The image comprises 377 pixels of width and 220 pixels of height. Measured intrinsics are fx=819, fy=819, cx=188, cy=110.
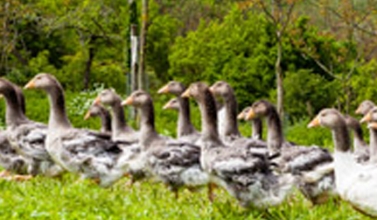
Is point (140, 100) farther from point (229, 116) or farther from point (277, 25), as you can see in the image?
point (277, 25)

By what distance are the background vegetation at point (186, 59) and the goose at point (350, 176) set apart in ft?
3.48

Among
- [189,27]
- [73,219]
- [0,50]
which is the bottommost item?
[73,219]

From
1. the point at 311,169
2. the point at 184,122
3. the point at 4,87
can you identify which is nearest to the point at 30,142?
the point at 4,87

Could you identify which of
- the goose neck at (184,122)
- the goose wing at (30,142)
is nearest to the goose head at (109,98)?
the goose neck at (184,122)

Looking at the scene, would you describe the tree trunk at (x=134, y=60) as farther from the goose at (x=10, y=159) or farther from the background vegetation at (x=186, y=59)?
the goose at (x=10, y=159)

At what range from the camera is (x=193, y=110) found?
27.5 meters

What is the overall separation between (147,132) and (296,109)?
21397 millimetres

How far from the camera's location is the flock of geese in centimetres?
837

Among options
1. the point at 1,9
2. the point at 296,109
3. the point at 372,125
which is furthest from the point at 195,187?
the point at 296,109

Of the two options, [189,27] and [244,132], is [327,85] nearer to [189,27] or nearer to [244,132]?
[244,132]

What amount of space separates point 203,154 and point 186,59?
30.6 m

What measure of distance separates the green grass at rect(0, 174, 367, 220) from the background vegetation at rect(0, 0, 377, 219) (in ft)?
0.09

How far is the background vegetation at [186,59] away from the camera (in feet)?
34.1

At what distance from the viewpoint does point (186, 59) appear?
39.5 metres
